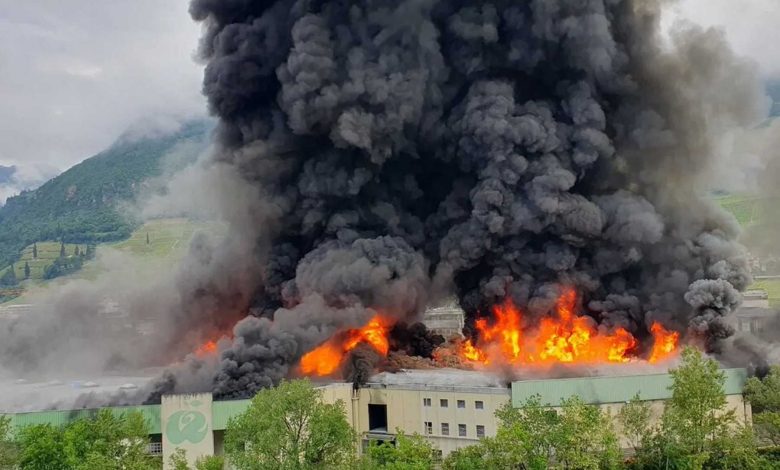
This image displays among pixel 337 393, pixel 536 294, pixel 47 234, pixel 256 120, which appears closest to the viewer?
pixel 337 393

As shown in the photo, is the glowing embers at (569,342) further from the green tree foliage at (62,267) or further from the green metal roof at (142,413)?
the green tree foliage at (62,267)

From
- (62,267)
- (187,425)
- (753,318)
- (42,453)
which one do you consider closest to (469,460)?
(187,425)

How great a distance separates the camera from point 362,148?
56.3 meters

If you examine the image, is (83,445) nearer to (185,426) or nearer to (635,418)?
(185,426)

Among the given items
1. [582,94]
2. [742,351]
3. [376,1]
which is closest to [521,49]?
[582,94]

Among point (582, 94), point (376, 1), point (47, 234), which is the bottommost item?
point (582, 94)

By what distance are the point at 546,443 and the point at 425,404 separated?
1263 centimetres

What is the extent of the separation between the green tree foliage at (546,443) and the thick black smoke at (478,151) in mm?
16998

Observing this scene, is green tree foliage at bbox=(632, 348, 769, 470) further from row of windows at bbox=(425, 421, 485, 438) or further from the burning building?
the burning building

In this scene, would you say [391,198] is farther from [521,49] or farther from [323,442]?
[323,442]

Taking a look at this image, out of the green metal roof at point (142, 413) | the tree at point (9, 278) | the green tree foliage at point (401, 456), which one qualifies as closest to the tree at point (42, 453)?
the green metal roof at point (142, 413)

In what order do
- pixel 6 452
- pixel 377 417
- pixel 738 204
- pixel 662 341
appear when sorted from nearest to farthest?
pixel 6 452
pixel 377 417
pixel 662 341
pixel 738 204

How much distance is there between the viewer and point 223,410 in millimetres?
42906

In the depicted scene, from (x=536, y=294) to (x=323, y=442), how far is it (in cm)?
2415
